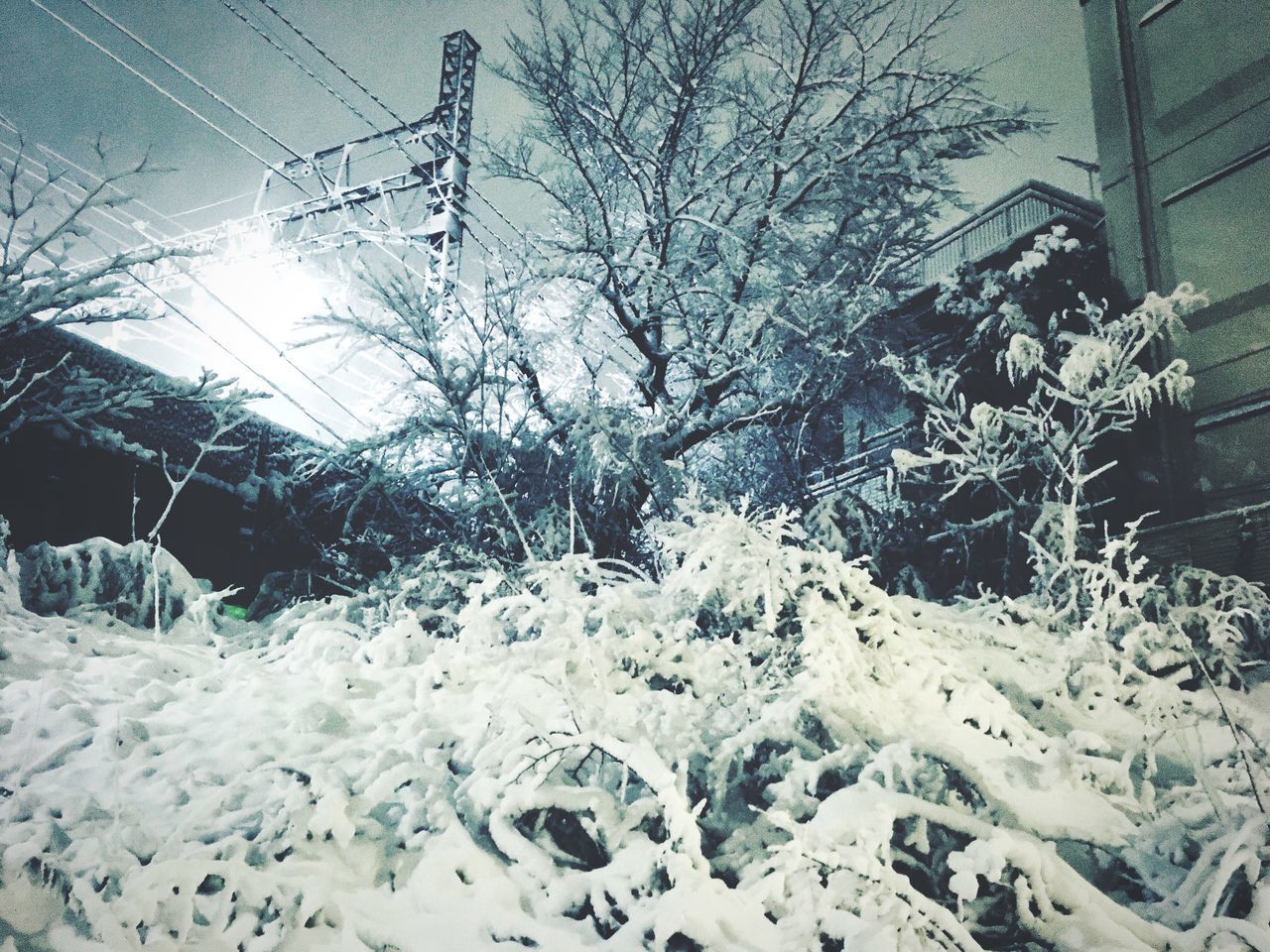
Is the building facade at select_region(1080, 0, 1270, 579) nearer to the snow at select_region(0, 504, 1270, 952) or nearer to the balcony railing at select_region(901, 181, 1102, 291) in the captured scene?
the balcony railing at select_region(901, 181, 1102, 291)

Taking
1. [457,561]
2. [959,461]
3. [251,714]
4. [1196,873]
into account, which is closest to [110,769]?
[251,714]

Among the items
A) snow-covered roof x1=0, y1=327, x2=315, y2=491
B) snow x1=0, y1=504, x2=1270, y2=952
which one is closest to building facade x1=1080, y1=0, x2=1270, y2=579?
snow x1=0, y1=504, x2=1270, y2=952

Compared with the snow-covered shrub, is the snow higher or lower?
lower

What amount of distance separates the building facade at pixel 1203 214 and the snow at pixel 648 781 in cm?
447

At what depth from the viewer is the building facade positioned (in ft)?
25.5

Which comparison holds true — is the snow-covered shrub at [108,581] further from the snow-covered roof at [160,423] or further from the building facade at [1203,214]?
the building facade at [1203,214]

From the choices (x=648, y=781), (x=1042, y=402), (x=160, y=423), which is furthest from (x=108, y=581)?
(x=1042, y=402)

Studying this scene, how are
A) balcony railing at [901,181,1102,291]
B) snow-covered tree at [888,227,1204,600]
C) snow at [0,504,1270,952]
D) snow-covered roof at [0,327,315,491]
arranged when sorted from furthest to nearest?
1. balcony railing at [901,181,1102,291]
2. snow-covered tree at [888,227,1204,600]
3. snow-covered roof at [0,327,315,491]
4. snow at [0,504,1270,952]

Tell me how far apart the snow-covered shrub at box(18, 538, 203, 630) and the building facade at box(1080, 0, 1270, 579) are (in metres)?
10.1

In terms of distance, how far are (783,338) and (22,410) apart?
7.96m

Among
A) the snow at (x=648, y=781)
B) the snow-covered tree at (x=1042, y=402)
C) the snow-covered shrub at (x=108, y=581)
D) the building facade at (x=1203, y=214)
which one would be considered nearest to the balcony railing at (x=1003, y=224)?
the building facade at (x=1203, y=214)

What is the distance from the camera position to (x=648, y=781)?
3.04 metres

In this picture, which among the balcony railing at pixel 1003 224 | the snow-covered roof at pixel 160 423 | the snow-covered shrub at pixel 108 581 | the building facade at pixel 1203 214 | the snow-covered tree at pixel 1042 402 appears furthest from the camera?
the balcony railing at pixel 1003 224

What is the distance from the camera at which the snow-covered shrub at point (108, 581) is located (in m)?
5.02
